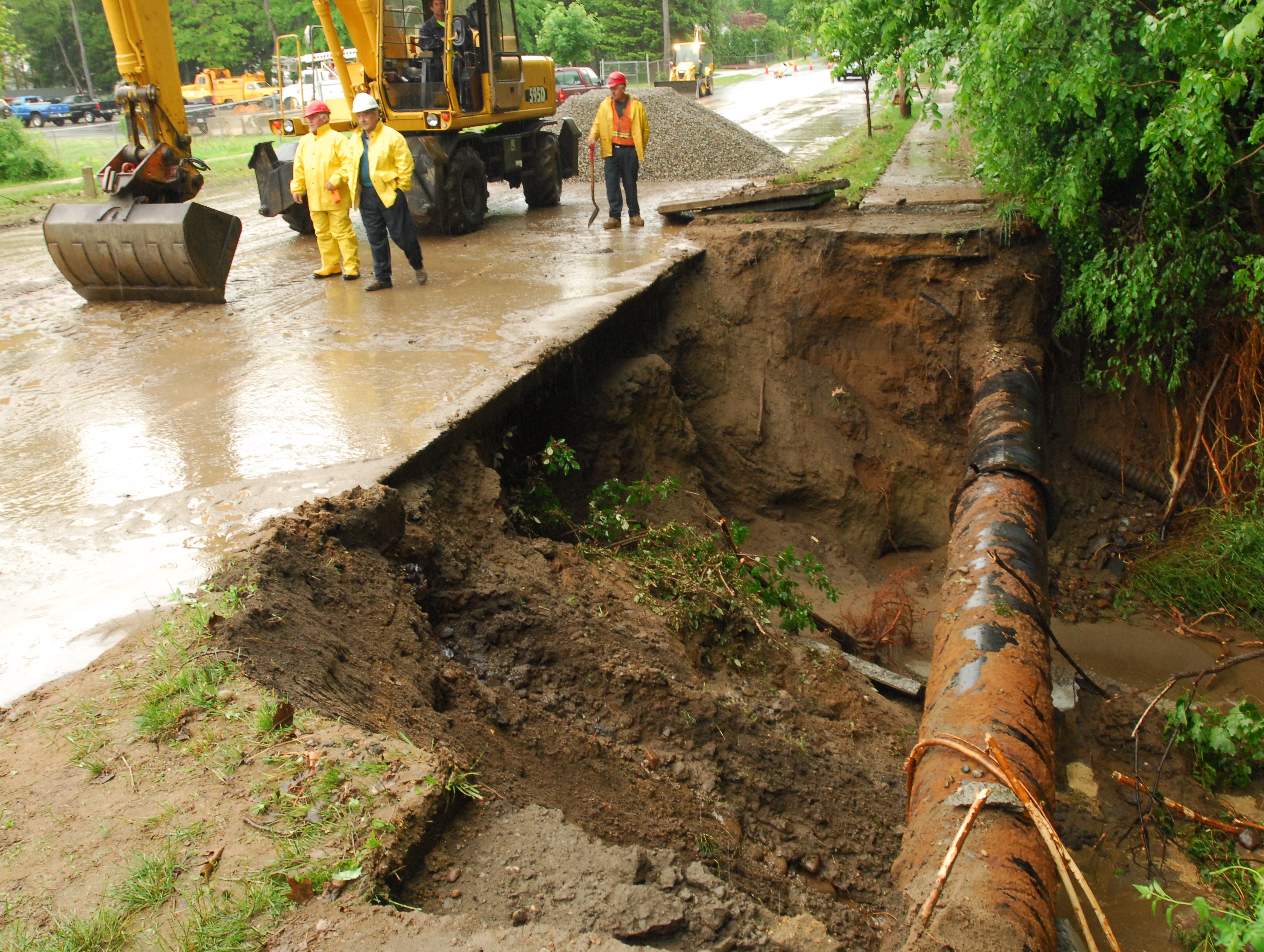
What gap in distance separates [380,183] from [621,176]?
3.36m

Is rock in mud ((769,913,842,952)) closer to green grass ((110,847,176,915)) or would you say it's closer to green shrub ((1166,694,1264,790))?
green grass ((110,847,176,915))

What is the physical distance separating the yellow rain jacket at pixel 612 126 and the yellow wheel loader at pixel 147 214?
4151 millimetres

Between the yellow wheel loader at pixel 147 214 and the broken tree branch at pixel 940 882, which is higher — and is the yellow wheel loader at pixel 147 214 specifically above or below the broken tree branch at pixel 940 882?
above

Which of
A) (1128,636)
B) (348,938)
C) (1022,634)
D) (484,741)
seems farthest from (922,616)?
(348,938)

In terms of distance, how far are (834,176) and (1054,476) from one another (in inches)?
209

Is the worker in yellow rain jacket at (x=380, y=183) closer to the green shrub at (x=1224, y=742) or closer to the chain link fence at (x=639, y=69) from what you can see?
the green shrub at (x=1224, y=742)

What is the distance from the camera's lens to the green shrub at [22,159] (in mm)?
18094

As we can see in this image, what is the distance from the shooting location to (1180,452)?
7551 mm

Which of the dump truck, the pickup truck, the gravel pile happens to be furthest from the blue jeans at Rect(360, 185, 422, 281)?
the pickup truck

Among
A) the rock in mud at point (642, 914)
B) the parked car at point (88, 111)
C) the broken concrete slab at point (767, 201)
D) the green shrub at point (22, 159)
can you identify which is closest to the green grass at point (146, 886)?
the rock in mud at point (642, 914)

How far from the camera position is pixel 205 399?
555 cm

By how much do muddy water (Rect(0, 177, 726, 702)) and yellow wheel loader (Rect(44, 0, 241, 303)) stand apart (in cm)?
29

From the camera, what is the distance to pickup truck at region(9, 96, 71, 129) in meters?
35.0

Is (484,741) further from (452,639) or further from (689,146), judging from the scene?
(689,146)
